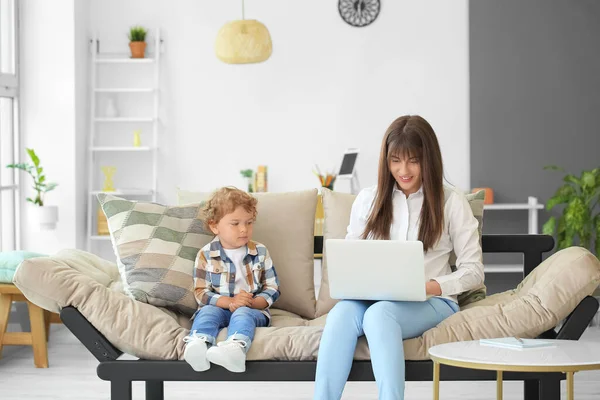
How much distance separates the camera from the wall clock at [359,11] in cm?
668

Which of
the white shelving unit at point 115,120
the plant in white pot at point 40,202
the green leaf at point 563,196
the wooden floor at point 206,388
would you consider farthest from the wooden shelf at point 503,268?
the plant in white pot at point 40,202

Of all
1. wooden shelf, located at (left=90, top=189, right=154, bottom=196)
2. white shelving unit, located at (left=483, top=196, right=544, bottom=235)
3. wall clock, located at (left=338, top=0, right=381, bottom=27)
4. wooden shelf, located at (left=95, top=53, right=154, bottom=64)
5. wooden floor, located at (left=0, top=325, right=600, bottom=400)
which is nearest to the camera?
wooden floor, located at (left=0, top=325, right=600, bottom=400)

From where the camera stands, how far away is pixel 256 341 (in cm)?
278

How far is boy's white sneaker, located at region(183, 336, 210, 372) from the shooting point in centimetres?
267

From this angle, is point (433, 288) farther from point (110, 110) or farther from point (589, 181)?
point (110, 110)

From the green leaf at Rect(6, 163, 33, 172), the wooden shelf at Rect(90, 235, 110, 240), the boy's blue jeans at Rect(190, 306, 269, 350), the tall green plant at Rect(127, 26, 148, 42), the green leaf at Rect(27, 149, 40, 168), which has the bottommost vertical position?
the wooden shelf at Rect(90, 235, 110, 240)

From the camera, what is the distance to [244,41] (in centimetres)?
577

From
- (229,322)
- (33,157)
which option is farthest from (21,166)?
(229,322)

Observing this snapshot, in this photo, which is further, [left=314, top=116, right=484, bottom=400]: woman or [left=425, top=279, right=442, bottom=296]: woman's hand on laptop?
[left=425, top=279, right=442, bottom=296]: woman's hand on laptop

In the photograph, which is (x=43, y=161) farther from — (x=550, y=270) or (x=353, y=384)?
(x=550, y=270)

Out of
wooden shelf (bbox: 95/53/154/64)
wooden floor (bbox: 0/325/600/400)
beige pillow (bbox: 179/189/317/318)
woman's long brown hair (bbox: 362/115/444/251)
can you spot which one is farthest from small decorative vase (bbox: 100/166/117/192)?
woman's long brown hair (bbox: 362/115/444/251)

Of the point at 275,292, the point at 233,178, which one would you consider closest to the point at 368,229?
the point at 275,292

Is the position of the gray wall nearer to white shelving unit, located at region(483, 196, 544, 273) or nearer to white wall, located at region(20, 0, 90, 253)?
white shelving unit, located at region(483, 196, 544, 273)

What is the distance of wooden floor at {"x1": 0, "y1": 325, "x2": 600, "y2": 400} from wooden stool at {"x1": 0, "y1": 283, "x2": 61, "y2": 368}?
78 millimetres
